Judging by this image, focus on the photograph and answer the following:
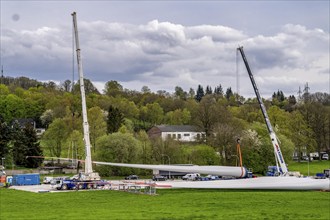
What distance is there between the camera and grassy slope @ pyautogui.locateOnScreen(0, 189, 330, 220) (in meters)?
25.4

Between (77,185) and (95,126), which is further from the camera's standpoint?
(95,126)

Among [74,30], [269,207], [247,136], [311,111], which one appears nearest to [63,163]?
[247,136]

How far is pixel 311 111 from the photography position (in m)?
96.5

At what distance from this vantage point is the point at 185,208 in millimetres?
28688

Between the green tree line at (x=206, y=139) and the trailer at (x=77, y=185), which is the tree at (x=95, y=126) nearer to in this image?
the green tree line at (x=206, y=139)

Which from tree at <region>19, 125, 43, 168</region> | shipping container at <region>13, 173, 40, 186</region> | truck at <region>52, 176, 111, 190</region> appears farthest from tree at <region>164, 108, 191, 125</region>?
truck at <region>52, 176, 111, 190</region>

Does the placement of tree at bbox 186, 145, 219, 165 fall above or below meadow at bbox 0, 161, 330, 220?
above

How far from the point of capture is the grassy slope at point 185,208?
83.5ft

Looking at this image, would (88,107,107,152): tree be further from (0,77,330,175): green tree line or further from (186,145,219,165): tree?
(186,145,219,165): tree

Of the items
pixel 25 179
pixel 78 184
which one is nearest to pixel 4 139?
pixel 25 179

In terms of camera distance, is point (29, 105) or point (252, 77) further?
point (29, 105)

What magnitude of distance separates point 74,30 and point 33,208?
92.9 ft

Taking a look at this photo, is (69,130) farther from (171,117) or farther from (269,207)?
(269,207)

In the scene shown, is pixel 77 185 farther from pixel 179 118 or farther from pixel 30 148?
pixel 179 118
